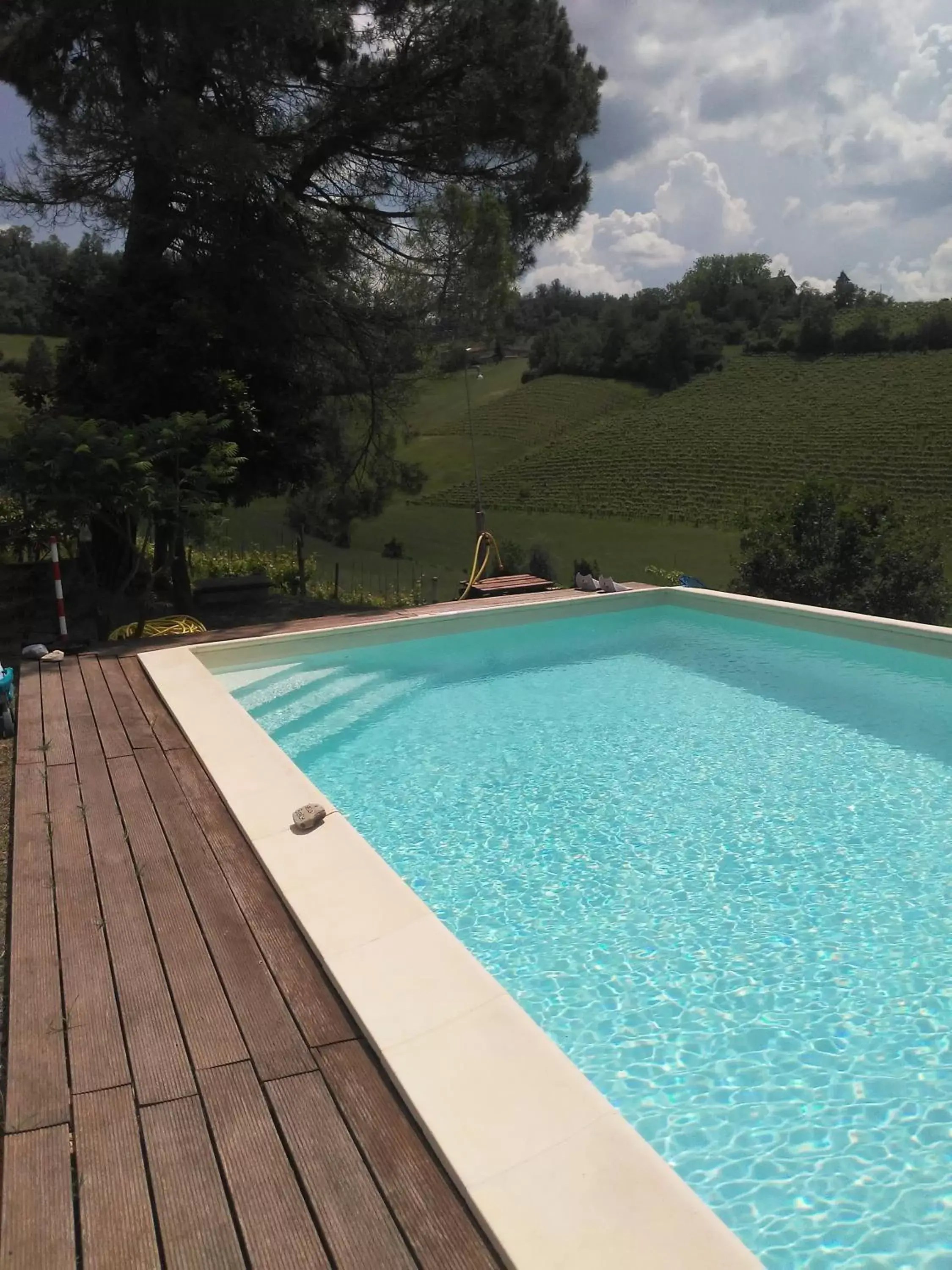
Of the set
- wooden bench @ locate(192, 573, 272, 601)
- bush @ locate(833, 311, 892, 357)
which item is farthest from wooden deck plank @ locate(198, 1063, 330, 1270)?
bush @ locate(833, 311, 892, 357)

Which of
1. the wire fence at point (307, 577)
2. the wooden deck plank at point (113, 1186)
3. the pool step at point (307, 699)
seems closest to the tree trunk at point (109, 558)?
the wire fence at point (307, 577)

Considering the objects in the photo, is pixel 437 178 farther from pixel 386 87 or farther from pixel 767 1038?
pixel 767 1038

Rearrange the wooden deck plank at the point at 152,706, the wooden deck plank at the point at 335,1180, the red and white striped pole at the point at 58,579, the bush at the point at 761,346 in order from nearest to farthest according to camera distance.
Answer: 1. the wooden deck plank at the point at 335,1180
2. the wooden deck plank at the point at 152,706
3. the red and white striped pole at the point at 58,579
4. the bush at the point at 761,346

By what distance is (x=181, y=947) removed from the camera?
2398mm

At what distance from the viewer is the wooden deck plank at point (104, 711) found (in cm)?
414

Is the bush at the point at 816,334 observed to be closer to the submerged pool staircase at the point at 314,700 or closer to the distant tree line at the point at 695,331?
the distant tree line at the point at 695,331

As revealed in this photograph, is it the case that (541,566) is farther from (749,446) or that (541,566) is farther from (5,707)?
(749,446)

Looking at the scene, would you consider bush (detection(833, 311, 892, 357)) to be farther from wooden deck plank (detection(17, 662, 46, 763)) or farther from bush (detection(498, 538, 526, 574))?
wooden deck plank (detection(17, 662, 46, 763))

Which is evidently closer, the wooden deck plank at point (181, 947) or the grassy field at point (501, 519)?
the wooden deck plank at point (181, 947)

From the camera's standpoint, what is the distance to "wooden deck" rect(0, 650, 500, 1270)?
1504 mm

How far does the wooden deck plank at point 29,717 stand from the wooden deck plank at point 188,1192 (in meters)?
2.51

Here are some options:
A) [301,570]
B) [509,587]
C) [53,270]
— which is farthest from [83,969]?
[301,570]

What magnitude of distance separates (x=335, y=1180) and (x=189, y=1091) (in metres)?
0.40

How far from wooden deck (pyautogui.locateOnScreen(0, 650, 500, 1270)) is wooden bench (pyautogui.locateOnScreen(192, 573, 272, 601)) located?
7.69 metres
